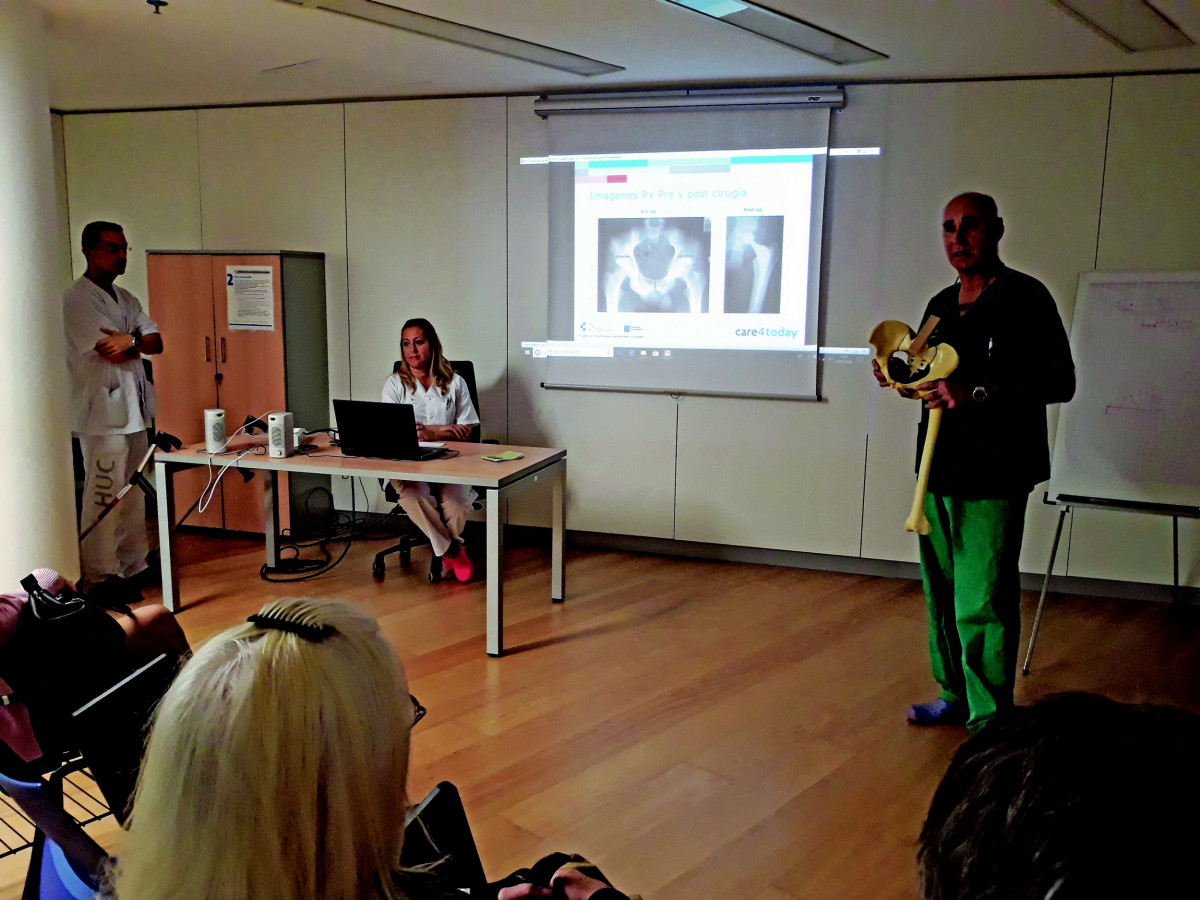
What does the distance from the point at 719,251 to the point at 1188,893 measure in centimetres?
468

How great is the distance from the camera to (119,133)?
19.5 feet

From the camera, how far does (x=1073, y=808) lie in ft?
1.71

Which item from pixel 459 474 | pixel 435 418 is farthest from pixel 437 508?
pixel 459 474

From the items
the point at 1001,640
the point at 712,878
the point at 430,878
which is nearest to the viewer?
the point at 430,878

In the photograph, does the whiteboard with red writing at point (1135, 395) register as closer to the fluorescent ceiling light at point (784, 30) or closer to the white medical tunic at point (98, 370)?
the fluorescent ceiling light at point (784, 30)

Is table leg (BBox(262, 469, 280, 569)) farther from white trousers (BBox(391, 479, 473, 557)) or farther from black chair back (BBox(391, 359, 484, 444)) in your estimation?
black chair back (BBox(391, 359, 484, 444))

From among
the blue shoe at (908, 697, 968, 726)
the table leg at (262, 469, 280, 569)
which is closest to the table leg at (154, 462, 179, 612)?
the table leg at (262, 469, 280, 569)

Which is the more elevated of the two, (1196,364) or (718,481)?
(1196,364)

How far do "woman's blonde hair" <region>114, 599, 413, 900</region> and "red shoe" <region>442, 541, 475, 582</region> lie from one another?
3.74m

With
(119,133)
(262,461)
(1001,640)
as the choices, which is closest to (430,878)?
(1001,640)

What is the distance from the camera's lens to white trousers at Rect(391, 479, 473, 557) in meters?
4.74

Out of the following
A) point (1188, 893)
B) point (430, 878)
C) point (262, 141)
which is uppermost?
point (262, 141)

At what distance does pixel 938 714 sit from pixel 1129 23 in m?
2.74

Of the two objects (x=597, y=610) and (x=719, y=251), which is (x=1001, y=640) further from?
(x=719, y=251)
